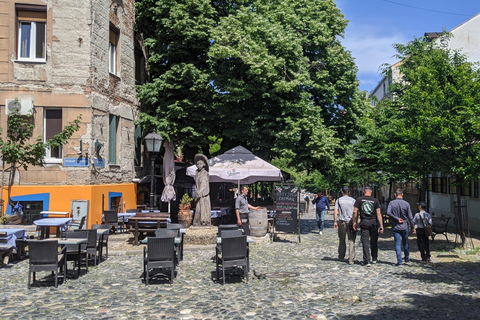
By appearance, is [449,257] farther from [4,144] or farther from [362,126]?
[4,144]

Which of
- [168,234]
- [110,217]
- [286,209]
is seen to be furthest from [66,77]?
[286,209]

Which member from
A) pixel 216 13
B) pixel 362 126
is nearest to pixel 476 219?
pixel 362 126

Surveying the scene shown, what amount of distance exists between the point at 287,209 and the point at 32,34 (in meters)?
11.7

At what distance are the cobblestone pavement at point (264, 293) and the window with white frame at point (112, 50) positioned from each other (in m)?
10.1

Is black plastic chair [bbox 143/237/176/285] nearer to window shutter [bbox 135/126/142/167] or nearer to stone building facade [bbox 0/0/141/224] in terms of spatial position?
stone building facade [bbox 0/0/141/224]

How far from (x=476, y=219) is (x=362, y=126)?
715 centimetres

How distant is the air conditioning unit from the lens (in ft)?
50.5

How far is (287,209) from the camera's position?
15602 mm

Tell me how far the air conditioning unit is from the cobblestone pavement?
6.16 metres

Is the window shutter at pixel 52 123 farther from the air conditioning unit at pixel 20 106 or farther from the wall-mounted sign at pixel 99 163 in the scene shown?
the wall-mounted sign at pixel 99 163

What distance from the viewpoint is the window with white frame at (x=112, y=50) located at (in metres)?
19.0

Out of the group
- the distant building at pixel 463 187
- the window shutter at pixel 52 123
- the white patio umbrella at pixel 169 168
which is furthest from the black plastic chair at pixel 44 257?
the distant building at pixel 463 187

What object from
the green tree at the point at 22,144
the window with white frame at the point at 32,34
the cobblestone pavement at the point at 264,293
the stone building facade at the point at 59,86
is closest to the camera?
the cobblestone pavement at the point at 264,293

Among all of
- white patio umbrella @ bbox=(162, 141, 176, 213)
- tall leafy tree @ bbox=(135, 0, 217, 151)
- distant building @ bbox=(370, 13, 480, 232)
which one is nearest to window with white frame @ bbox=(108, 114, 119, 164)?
tall leafy tree @ bbox=(135, 0, 217, 151)
